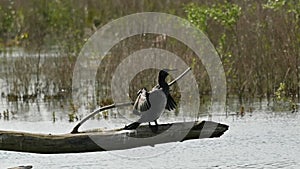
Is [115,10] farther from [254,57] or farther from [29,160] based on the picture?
[29,160]

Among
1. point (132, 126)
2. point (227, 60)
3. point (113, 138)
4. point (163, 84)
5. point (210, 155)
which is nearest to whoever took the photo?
point (113, 138)

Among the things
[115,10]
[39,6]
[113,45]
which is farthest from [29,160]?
[39,6]

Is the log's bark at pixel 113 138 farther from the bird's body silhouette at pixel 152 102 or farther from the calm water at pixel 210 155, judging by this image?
the calm water at pixel 210 155

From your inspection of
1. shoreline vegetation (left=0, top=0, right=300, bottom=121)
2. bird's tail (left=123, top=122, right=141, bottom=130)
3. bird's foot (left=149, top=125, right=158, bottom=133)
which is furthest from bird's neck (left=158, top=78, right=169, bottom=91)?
shoreline vegetation (left=0, top=0, right=300, bottom=121)

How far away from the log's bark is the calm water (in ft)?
8.97

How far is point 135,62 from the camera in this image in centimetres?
1450

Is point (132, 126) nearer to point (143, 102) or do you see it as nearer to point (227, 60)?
point (143, 102)

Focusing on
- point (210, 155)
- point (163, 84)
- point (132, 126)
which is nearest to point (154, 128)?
point (132, 126)

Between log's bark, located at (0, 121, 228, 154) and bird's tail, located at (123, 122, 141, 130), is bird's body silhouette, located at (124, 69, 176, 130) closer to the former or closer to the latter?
bird's tail, located at (123, 122, 141, 130)

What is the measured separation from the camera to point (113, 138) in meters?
7.25

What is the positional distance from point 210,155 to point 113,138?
11.3ft

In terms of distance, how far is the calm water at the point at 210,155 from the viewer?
1008 centimetres

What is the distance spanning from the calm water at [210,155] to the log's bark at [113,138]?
273 centimetres

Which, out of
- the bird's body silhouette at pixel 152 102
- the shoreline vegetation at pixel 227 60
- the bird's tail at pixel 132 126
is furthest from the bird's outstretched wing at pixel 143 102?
the shoreline vegetation at pixel 227 60
